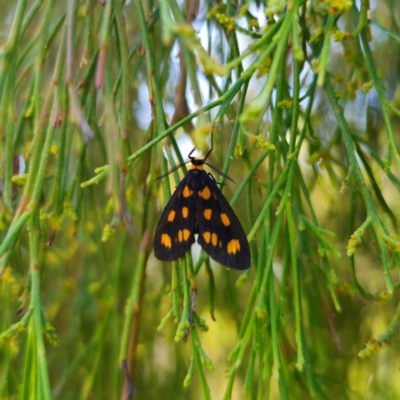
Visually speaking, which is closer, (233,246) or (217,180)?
(233,246)

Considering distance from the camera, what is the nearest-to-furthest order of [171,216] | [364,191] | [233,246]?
[364,191], [233,246], [171,216]

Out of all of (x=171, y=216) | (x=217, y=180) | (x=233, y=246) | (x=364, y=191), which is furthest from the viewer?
(x=217, y=180)

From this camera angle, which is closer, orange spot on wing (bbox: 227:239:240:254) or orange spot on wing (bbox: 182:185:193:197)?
orange spot on wing (bbox: 227:239:240:254)

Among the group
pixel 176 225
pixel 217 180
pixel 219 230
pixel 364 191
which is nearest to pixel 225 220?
pixel 219 230

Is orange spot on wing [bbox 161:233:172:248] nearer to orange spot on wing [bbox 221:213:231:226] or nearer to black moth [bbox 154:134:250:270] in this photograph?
black moth [bbox 154:134:250:270]

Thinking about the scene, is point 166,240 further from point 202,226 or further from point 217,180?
point 217,180

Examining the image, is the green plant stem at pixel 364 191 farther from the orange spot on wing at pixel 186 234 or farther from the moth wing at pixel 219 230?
the orange spot on wing at pixel 186 234

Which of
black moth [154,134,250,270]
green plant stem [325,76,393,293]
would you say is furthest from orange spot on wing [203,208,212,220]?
green plant stem [325,76,393,293]

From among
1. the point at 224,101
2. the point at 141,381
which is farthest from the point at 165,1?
the point at 141,381

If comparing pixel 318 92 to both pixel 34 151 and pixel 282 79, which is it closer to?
pixel 282 79

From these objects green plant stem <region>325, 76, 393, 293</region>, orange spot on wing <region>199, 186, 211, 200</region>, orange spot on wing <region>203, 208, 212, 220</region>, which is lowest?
green plant stem <region>325, 76, 393, 293</region>
